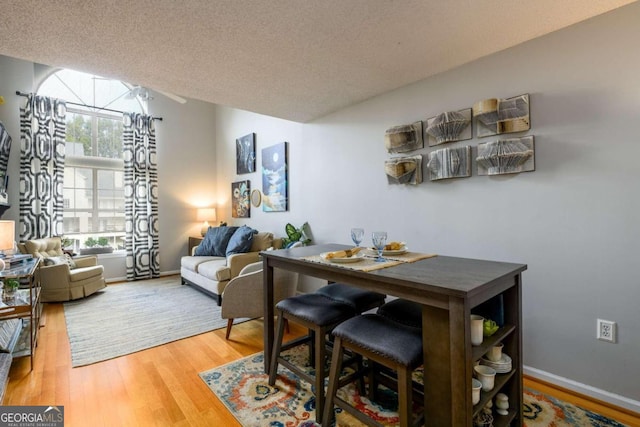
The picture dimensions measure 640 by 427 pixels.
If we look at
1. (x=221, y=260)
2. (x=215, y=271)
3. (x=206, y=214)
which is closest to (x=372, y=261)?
(x=215, y=271)

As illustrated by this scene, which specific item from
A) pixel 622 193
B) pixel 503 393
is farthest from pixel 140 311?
pixel 622 193

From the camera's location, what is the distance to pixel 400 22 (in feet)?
5.67

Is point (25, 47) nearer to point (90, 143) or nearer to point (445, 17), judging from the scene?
point (445, 17)

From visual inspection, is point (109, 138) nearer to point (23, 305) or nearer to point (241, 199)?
point (241, 199)

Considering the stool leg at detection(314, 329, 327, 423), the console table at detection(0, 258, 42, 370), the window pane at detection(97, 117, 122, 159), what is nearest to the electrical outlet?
the stool leg at detection(314, 329, 327, 423)

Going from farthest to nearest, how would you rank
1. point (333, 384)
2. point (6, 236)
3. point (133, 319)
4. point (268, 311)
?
point (133, 319) → point (6, 236) → point (268, 311) → point (333, 384)

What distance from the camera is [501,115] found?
2.05m

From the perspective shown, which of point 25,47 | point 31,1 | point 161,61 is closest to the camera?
point 31,1

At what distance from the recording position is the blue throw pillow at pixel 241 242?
154 inches

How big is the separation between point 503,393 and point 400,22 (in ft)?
6.88

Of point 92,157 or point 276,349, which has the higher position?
point 92,157

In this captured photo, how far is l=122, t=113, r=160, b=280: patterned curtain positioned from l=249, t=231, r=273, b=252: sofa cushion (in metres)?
2.21

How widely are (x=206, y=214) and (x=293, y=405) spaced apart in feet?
14.2

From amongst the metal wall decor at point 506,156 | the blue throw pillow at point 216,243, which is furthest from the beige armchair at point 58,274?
the metal wall decor at point 506,156
